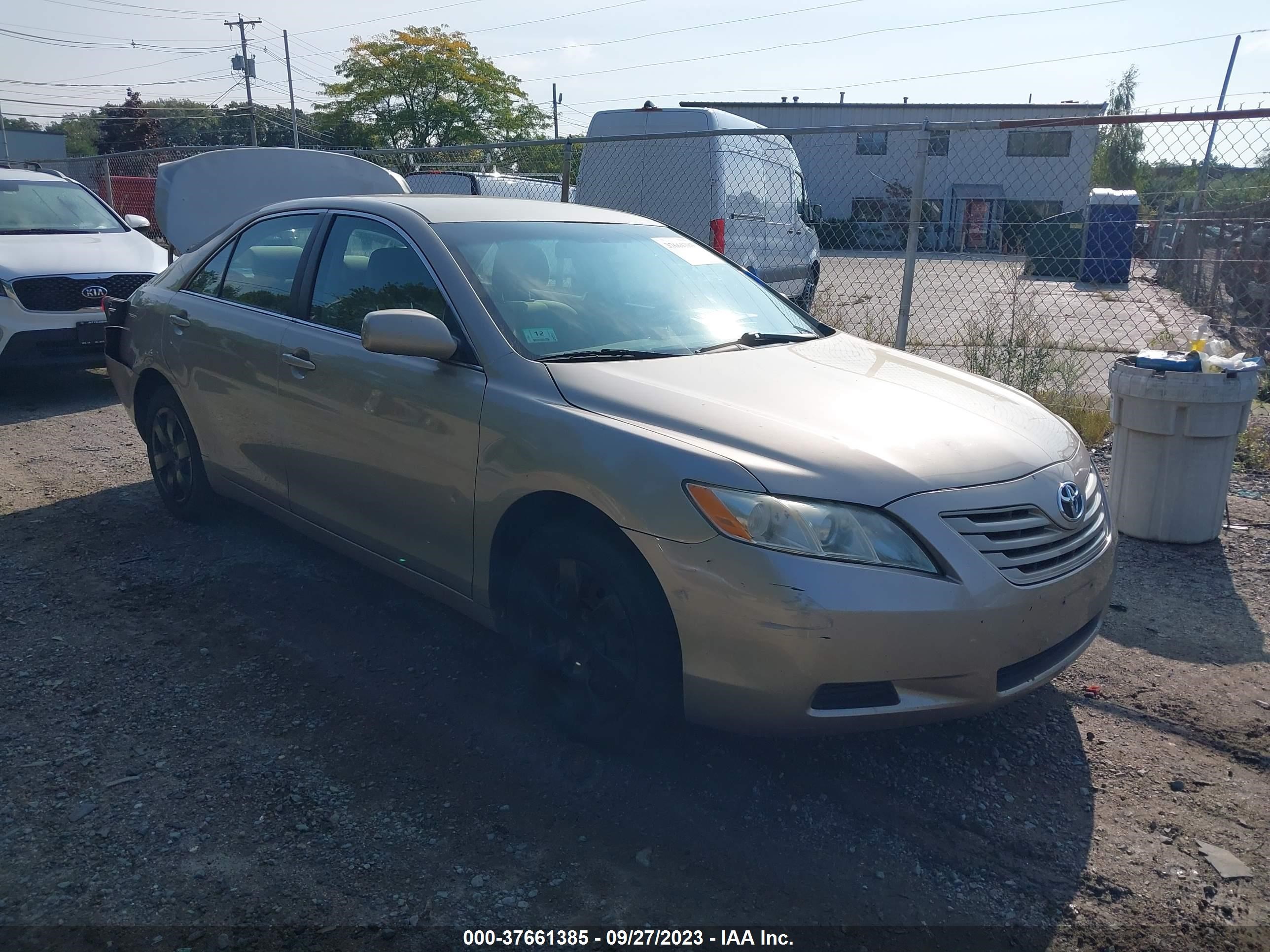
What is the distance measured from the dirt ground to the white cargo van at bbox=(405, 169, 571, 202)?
7.75 m

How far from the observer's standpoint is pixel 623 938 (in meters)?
2.40

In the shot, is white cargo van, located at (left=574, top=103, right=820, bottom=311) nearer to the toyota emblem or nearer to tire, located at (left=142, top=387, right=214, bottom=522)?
tire, located at (left=142, top=387, right=214, bottom=522)

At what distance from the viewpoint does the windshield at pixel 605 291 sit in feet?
11.5

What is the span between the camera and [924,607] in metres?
2.58

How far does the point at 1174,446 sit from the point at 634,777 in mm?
3446

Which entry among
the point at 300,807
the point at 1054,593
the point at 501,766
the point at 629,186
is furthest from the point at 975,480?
the point at 629,186

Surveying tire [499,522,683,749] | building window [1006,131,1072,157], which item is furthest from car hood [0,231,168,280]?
building window [1006,131,1072,157]

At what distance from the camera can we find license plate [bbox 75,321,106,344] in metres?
8.20

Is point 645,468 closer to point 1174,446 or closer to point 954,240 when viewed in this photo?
point 1174,446

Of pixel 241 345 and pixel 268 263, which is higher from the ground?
pixel 268 263

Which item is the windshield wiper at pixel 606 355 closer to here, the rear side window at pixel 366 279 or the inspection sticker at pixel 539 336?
the inspection sticker at pixel 539 336

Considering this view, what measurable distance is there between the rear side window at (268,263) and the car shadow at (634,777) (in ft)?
4.41

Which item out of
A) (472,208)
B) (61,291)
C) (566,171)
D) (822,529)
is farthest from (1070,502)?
(61,291)

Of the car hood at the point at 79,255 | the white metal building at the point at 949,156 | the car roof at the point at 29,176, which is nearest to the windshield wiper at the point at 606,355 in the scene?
the car hood at the point at 79,255
